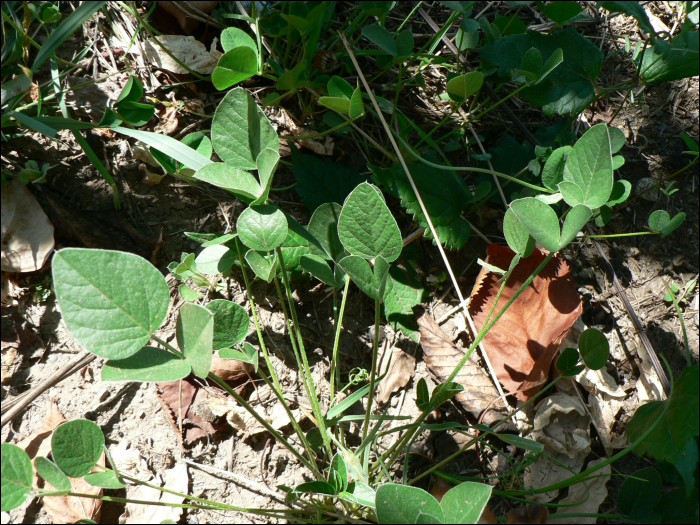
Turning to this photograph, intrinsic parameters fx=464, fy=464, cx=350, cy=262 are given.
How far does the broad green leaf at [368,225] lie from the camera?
92 centimetres

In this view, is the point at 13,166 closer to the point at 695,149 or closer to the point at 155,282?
the point at 155,282

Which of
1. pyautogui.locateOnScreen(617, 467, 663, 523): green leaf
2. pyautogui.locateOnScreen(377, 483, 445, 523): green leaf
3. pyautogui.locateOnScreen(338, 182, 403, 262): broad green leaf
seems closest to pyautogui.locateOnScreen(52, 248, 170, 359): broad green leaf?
pyautogui.locateOnScreen(338, 182, 403, 262): broad green leaf

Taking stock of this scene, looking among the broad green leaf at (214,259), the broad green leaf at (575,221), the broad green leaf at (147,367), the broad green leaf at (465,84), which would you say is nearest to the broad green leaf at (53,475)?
the broad green leaf at (147,367)

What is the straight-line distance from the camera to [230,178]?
3.14 feet

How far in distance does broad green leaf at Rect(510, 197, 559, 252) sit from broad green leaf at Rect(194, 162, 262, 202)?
529 mm

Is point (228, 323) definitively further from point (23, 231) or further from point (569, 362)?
point (569, 362)

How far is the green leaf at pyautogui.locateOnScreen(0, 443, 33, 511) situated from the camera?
0.86 meters

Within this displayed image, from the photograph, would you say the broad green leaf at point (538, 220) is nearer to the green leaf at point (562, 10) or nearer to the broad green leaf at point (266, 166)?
the broad green leaf at point (266, 166)

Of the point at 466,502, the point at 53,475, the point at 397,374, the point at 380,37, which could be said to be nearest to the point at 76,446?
the point at 53,475

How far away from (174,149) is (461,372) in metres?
1.04

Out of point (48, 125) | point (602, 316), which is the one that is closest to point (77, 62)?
point (48, 125)

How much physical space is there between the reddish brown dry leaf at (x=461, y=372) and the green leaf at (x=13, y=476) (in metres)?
1.02

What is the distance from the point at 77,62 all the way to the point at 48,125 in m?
0.38

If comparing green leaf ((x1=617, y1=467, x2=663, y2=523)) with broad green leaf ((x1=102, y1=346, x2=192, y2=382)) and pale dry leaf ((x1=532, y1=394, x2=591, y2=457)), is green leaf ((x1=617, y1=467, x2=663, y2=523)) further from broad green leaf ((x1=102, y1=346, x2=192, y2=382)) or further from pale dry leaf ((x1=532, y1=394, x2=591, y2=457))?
broad green leaf ((x1=102, y1=346, x2=192, y2=382))
